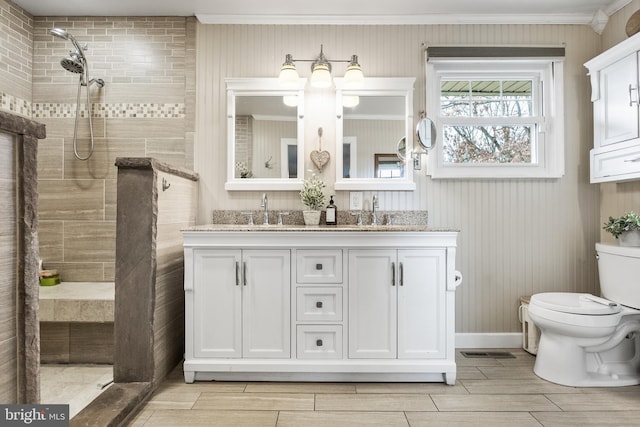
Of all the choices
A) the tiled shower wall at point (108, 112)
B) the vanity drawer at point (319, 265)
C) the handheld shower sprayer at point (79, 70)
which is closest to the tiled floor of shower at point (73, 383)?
the tiled shower wall at point (108, 112)

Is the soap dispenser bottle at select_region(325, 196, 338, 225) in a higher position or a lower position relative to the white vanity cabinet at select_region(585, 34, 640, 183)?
lower

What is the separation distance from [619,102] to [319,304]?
87.4 inches

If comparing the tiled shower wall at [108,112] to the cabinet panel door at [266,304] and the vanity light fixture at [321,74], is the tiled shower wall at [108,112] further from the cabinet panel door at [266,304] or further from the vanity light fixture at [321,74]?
the cabinet panel door at [266,304]

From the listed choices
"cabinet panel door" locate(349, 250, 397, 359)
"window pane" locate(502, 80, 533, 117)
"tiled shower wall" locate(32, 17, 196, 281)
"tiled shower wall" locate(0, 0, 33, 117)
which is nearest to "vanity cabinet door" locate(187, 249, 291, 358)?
"cabinet panel door" locate(349, 250, 397, 359)

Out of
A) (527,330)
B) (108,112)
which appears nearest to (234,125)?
(108,112)

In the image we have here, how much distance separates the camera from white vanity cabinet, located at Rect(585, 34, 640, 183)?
222 centimetres

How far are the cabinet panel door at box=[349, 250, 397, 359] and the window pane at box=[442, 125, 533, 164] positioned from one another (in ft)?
3.71

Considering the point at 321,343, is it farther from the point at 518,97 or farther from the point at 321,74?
the point at 518,97

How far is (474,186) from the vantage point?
2768mm

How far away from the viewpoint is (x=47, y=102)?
9.22 feet

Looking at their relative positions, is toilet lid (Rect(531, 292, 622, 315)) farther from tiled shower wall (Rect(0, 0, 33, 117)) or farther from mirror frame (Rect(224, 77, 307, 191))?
tiled shower wall (Rect(0, 0, 33, 117))

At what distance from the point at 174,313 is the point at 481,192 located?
7.43ft

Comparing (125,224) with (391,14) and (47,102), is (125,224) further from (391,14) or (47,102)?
(391,14)

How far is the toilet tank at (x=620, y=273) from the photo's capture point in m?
2.11
